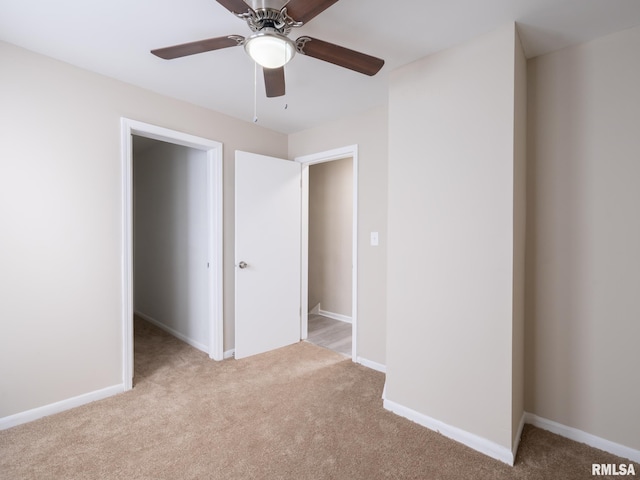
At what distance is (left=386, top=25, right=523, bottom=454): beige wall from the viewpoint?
1692mm

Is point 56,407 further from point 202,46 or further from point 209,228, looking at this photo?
point 202,46

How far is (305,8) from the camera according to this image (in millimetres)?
1270

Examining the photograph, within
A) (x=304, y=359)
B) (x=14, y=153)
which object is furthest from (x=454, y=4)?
(x=304, y=359)

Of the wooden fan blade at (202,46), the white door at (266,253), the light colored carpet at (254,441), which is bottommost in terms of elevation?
the light colored carpet at (254,441)

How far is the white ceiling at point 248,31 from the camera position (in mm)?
1561

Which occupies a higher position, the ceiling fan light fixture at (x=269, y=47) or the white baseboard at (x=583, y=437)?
the ceiling fan light fixture at (x=269, y=47)

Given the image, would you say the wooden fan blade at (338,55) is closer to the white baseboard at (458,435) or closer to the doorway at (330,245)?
the white baseboard at (458,435)

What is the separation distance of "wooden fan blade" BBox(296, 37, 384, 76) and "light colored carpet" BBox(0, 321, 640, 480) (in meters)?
2.10

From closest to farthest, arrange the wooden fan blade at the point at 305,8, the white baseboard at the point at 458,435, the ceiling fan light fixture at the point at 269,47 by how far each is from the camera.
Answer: the wooden fan blade at the point at 305,8 < the ceiling fan light fixture at the point at 269,47 < the white baseboard at the point at 458,435

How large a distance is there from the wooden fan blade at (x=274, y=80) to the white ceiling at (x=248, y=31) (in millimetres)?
269

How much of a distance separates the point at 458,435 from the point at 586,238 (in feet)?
4.53

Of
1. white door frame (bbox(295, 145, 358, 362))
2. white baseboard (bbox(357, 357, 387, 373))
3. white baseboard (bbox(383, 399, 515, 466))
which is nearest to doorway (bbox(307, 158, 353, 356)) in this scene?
white door frame (bbox(295, 145, 358, 362))

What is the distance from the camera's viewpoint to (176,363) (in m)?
2.91

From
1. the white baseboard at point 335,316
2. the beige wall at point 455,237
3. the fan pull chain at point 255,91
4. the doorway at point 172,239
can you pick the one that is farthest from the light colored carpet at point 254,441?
the fan pull chain at point 255,91
